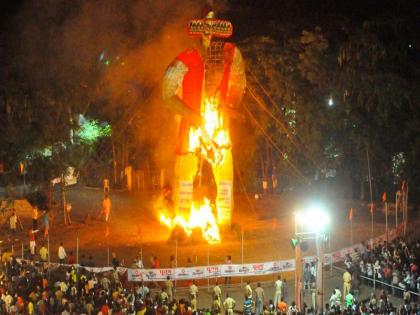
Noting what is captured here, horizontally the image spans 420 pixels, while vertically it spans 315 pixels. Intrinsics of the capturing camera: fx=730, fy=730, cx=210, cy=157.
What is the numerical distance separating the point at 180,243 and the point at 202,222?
1344mm

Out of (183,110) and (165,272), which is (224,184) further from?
(165,272)

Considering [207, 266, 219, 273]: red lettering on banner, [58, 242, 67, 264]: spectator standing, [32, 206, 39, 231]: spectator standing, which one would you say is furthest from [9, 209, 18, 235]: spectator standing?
[207, 266, 219, 273]: red lettering on banner

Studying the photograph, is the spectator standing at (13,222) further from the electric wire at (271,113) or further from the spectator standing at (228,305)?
the spectator standing at (228,305)

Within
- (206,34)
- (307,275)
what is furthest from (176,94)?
(307,275)

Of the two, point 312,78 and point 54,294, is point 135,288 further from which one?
point 312,78

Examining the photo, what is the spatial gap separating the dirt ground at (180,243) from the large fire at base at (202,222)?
0.40 m

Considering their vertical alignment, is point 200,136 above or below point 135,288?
above

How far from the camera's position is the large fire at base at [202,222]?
1232 inches

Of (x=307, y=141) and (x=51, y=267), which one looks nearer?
(x=51, y=267)

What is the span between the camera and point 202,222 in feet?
104

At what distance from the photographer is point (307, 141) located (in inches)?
1662

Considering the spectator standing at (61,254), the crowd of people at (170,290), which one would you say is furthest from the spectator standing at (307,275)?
the spectator standing at (61,254)

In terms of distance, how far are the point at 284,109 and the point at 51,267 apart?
20753 millimetres

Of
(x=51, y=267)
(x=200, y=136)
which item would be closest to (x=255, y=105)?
(x=200, y=136)
